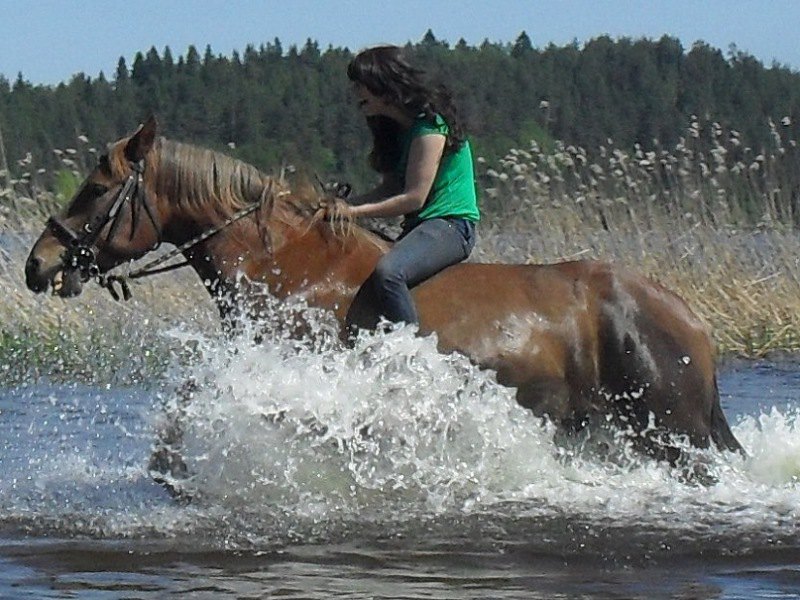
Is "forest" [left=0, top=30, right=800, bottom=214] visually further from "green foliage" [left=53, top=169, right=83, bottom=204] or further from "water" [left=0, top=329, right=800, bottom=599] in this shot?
"water" [left=0, top=329, right=800, bottom=599]

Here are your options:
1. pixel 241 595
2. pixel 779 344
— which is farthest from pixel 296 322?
pixel 779 344

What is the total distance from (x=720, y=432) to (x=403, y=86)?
2.45 meters

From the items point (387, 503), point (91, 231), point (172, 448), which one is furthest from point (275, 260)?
point (387, 503)

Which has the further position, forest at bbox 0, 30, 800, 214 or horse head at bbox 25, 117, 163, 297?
forest at bbox 0, 30, 800, 214

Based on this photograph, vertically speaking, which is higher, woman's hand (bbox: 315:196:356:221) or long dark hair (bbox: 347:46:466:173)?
long dark hair (bbox: 347:46:466:173)

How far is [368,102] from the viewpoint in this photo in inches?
315

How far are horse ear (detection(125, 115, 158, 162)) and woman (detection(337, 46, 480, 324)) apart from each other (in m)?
0.98

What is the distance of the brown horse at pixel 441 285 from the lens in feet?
25.8

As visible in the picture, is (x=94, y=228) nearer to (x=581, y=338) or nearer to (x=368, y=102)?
(x=368, y=102)

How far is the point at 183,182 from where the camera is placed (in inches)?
311

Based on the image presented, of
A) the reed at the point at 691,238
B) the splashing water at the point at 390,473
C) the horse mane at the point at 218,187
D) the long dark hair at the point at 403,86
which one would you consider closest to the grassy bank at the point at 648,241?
the reed at the point at 691,238

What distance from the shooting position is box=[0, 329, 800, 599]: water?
6.91m

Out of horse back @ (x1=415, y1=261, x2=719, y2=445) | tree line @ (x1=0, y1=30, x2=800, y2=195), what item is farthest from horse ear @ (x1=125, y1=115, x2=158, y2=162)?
tree line @ (x1=0, y1=30, x2=800, y2=195)

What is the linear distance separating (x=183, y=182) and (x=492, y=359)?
1740mm
